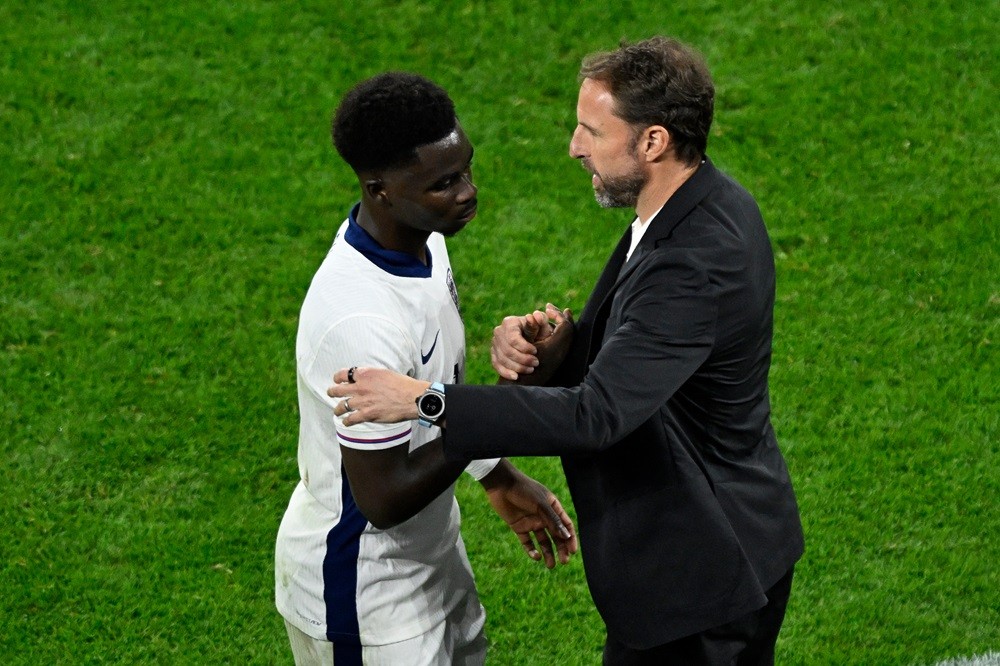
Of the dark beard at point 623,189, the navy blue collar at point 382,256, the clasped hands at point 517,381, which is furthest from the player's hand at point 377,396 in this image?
the dark beard at point 623,189

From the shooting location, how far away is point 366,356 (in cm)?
338

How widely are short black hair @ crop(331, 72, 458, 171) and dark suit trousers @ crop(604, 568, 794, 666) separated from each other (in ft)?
4.80

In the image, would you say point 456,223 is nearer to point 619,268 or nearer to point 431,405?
point 619,268

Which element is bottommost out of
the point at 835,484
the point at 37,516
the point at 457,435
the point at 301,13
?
the point at 835,484

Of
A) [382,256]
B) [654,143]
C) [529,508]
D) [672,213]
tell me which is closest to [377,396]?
[382,256]

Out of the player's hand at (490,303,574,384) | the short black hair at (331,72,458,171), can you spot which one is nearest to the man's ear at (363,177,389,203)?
the short black hair at (331,72,458,171)

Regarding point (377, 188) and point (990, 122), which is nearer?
point (377, 188)

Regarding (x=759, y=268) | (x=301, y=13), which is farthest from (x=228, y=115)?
(x=759, y=268)

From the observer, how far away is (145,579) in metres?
5.65

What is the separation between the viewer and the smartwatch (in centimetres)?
315

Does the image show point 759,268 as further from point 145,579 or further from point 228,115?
point 228,115

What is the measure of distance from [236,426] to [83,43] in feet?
11.6

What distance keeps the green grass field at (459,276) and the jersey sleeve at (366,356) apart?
2221 mm

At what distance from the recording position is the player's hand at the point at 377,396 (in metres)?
3.14
